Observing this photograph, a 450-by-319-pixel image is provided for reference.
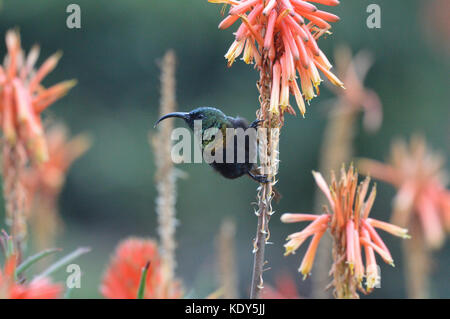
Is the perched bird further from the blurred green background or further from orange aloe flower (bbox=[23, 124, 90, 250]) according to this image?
the blurred green background

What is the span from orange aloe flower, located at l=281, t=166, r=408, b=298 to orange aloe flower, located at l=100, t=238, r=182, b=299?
306 mm

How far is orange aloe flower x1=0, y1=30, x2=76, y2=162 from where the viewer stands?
45.3 inches

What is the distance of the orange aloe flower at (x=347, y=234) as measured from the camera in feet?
2.99

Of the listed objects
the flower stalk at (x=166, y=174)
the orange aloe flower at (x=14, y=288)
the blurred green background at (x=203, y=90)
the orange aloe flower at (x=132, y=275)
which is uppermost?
the blurred green background at (x=203, y=90)

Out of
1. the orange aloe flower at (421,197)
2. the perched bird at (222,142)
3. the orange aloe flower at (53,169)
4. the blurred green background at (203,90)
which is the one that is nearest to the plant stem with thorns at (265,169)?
the perched bird at (222,142)

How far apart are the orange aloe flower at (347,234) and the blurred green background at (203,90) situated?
3762 mm

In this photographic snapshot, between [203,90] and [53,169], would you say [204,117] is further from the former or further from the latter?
→ [203,90]

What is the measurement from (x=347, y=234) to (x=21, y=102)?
2.21 ft

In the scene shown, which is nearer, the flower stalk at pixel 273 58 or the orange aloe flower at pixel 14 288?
the orange aloe flower at pixel 14 288


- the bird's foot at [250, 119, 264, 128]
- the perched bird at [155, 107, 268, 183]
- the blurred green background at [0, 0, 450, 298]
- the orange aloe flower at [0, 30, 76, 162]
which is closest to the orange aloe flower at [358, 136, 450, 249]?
the perched bird at [155, 107, 268, 183]

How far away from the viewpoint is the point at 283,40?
0.91 m

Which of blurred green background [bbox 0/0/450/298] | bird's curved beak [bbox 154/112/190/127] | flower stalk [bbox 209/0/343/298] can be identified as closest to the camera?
flower stalk [bbox 209/0/343/298]

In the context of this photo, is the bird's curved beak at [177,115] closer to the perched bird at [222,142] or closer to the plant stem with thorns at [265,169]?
the perched bird at [222,142]

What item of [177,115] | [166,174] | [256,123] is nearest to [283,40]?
[256,123]
